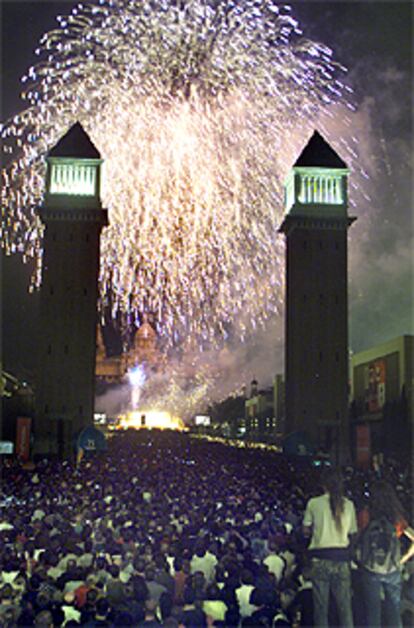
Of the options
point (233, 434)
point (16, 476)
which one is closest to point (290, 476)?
point (16, 476)

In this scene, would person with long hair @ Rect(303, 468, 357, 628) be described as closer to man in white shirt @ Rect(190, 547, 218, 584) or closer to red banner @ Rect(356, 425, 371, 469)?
man in white shirt @ Rect(190, 547, 218, 584)

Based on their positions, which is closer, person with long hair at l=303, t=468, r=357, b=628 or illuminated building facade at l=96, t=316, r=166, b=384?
person with long hair at l=303, t=468, r=357, b=628

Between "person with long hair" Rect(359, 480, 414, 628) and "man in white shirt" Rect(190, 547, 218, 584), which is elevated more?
"person with long hair" Rect(359, 480, 414, 628)

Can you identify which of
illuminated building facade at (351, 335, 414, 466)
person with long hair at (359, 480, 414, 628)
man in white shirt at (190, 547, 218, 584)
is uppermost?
illuminated building facade at (351, 335, 414, 466)

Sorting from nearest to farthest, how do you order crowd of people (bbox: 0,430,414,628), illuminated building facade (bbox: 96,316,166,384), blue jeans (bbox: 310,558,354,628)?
blue jeans (bbox: 310,558,354,628), crowd of people (bbox: 0,430,414,628), illuminated building facade (bbox: 96,316,166,384)

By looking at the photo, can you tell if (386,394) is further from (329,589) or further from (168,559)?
(329,589)

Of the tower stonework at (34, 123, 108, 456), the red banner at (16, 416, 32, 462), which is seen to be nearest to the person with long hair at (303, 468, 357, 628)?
the red banner at (16, 416, 32, 462)
